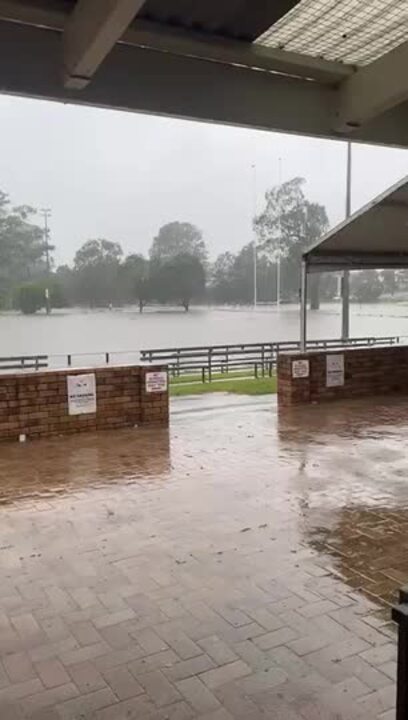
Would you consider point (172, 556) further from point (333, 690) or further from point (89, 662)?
point (333, 690)

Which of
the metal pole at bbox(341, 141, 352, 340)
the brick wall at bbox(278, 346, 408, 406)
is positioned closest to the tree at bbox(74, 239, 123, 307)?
the metal pole at bbox(341, 141, 352, 340)

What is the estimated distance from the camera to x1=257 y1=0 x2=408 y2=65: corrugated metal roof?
3.39m

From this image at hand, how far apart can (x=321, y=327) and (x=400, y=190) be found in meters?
10.1

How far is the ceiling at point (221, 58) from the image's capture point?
3.21m

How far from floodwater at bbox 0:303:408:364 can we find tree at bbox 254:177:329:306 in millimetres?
1235

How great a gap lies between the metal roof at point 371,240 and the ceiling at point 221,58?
3.43 metres

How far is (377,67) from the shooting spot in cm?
387

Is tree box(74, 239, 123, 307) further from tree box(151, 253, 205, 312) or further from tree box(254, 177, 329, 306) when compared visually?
tree box(254, 177, 329, 306)

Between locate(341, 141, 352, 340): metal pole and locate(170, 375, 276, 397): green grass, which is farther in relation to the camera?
locate(341, 141, 352, 340): metal pole

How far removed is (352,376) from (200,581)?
7.38 meters

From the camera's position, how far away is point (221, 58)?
3643 millimetres

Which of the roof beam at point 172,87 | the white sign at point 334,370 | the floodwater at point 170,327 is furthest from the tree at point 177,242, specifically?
the roof beam at point 172,87

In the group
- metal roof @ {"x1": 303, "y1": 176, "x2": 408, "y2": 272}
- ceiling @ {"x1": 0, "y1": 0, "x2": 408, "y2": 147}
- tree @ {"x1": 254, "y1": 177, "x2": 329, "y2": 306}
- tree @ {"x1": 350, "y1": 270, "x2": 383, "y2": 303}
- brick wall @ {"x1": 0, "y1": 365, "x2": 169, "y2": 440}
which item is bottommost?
brick wall @ {"x1": 0, "y1": 365, "x2": 169, "y2": 440}

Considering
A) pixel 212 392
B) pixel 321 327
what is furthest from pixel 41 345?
pixel 321 327
